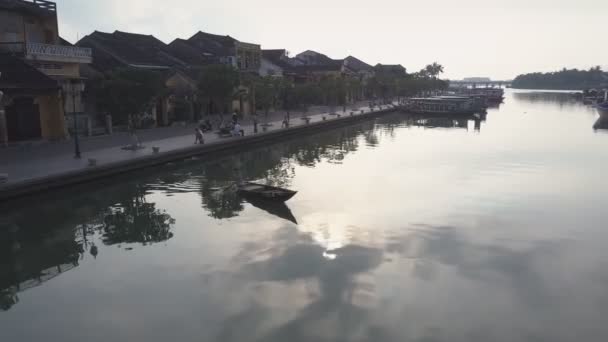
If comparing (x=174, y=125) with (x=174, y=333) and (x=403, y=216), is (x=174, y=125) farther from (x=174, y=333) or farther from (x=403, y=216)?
(x=174, y=333)

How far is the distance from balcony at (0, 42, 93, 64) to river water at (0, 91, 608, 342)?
13149 millimetres

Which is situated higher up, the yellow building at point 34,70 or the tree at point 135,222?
the yellow building at point 34,70

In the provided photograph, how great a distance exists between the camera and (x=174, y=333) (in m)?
11.3

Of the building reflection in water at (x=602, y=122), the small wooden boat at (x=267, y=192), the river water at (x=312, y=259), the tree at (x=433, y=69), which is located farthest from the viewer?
the tree at (x=433, y=69)

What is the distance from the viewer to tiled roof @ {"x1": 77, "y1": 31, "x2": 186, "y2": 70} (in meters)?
47.2

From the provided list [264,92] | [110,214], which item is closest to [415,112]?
[264,92]

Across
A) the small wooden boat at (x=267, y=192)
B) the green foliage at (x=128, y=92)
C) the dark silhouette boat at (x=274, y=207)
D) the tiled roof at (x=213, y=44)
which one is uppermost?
the tiled roof at (x=213, y=44)

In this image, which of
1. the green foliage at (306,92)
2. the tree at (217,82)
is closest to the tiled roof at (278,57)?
the green foliage at (306,92)

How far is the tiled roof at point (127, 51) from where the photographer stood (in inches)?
1859

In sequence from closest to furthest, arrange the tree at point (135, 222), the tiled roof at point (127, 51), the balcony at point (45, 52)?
the tree at point (135, 222), the balcony at point (45, 52), the tiled roof at point (127, 51)

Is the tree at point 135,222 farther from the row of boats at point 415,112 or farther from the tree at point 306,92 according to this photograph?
the tree at point 306,92

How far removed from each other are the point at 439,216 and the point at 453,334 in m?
10.0

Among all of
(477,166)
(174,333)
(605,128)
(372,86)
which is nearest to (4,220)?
(174,333)

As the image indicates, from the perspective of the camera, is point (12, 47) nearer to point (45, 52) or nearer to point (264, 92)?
point (45, 52)
